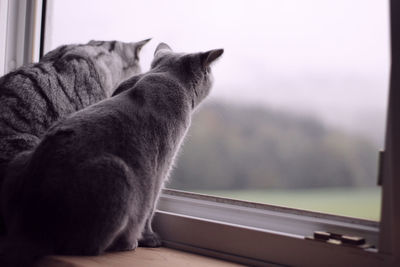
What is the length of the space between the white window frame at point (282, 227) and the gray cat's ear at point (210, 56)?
1.35ft

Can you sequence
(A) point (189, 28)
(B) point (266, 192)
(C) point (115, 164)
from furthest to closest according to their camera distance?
(A) point (189, 28) → (B) point (266, 192) → (C) point (115, 164)

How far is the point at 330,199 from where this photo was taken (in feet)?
3.95

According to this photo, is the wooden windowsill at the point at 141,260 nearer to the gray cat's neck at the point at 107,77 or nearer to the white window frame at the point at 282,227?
the white window frame at the point at 282,227

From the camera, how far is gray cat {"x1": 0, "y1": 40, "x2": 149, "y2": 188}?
1347mm

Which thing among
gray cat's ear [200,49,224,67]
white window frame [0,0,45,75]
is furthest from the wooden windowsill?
white window frame [0,0,45,75]

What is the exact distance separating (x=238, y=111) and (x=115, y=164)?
0.47 metres

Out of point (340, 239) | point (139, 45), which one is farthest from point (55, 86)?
point (340, 239)

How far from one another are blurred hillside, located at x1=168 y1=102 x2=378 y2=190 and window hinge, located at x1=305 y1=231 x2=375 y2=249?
0.15m

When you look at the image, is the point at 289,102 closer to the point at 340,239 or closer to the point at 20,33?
the point at 340,239

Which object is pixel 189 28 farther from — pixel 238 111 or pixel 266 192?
pixel 266 192

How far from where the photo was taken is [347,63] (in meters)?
1.19

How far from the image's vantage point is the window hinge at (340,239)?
1.05 m

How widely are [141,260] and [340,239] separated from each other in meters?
0.50

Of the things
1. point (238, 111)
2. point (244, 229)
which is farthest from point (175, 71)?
point (244, 229)
